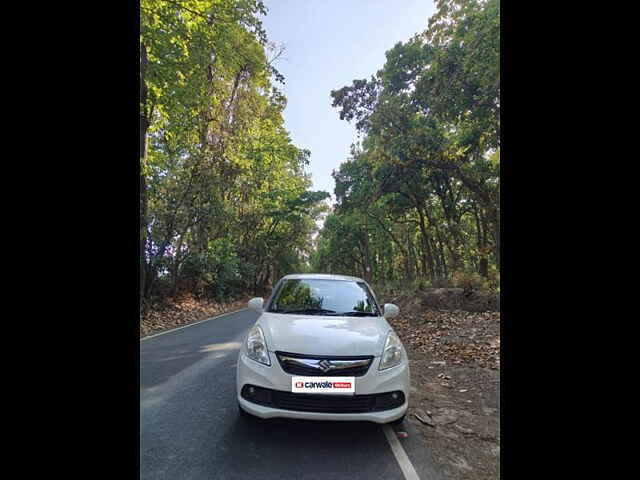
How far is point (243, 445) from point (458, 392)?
2.99 metres

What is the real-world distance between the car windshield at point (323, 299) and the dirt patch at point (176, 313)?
6086mm

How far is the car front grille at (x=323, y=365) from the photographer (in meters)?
2.74

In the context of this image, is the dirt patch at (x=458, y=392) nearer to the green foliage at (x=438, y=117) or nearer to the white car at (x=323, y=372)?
the white car at (x=323, y=372)

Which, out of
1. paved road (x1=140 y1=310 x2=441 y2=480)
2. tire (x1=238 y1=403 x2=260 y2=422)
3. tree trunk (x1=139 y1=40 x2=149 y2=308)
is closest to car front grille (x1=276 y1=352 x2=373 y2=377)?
paved road (x1=140 y1=310 x2=441 y2=480)

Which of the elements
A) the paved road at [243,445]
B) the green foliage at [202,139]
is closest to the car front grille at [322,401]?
the paved road at [243,445]

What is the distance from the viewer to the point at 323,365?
9.02ft

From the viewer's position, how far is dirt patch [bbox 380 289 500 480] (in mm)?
2748

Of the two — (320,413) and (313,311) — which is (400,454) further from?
(313,311)
